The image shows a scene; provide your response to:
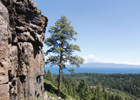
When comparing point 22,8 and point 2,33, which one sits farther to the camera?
point 22,8

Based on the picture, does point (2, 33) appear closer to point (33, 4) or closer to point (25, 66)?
point (25, 66)

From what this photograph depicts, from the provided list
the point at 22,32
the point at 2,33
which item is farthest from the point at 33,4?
the point at 2,33

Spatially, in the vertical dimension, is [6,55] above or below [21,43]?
below

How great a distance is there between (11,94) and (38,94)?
174 inches

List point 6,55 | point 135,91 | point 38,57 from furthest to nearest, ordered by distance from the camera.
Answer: point 135,91 → point 38,57 → point 6,55

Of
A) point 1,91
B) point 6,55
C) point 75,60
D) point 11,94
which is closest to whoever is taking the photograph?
point 1,91

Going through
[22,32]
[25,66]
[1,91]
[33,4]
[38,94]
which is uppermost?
[33,4]

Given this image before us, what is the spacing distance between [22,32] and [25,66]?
353 cm

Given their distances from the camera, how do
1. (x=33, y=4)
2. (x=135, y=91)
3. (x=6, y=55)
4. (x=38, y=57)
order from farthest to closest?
(x=135, y=91)
(x=38, y=57)
(x=33, y=4)
(x=6, y=55)

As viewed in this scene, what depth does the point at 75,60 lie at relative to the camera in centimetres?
1733

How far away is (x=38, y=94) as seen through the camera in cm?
1280

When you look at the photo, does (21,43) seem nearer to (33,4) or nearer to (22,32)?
(22,32)

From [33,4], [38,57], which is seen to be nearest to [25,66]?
[38,57]

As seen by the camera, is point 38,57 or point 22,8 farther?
point 38,57
